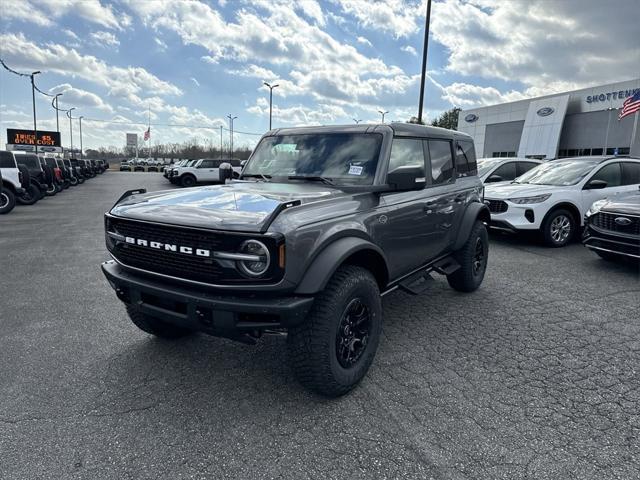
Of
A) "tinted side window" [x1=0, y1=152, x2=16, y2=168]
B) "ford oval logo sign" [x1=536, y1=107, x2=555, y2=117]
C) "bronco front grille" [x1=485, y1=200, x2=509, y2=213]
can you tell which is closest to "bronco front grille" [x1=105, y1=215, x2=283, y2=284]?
"bronco front grille" [x1=485, y1=200, x2=509, y2=213]

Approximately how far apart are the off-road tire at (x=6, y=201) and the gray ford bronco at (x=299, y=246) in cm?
1214

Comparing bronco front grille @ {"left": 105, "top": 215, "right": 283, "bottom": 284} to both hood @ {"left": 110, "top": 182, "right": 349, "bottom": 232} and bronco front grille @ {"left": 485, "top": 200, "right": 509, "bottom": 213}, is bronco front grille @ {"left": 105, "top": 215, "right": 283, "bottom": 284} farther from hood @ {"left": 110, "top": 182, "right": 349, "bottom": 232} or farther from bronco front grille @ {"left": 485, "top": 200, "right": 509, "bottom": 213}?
bronco front grille @ {"left": 485, "top": 200, "right": 509, "bottom": 213}

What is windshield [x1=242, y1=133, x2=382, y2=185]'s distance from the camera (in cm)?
368

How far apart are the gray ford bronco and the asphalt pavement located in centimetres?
36

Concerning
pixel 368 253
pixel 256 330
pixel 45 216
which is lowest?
pixel 45 216

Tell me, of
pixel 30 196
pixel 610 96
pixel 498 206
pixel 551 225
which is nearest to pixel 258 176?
pixel 498 206

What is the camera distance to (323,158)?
3.90 meters

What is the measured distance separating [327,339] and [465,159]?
352cm

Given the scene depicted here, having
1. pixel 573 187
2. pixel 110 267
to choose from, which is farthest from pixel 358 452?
pixel 573 187

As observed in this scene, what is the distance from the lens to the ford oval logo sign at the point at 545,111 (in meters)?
38.0

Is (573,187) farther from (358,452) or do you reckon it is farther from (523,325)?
(358,452)

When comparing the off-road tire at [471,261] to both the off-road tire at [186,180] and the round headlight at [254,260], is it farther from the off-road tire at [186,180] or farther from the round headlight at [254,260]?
the off-road tire at [186,180]

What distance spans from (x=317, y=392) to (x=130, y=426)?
46.5 inches

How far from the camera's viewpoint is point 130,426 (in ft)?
8.83
